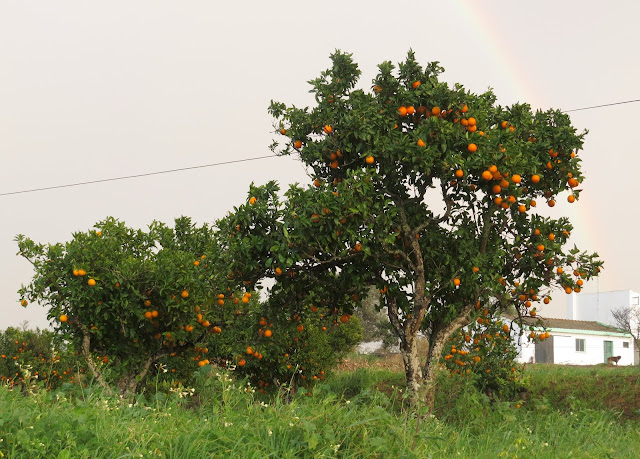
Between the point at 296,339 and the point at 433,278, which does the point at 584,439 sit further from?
the point at 296,339

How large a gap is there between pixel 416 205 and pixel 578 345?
4644 centimetres

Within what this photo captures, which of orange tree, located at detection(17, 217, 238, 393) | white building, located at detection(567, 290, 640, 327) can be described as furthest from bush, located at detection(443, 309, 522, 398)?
white building, located at detection(567, 290, 640, 327)

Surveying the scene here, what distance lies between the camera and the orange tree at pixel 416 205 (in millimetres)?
10703

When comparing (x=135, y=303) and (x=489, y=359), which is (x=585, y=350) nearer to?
(x=489, y=359)

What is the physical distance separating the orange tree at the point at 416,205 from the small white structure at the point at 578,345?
1503 inches

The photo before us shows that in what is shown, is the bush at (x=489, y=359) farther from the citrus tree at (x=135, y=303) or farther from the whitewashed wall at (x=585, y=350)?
the whitewashed wall at (x=585, y=350)

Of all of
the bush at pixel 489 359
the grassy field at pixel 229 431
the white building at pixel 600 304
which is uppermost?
the white building at pixel 600 304

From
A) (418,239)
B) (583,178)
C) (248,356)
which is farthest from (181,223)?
(583,178)

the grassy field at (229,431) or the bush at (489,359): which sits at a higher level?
the bush at (489,359)

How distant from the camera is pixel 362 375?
22375 millimetres

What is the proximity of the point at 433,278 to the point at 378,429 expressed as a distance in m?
5.62

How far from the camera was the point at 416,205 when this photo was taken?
465 inches

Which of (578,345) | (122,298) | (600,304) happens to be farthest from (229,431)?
(600,304)

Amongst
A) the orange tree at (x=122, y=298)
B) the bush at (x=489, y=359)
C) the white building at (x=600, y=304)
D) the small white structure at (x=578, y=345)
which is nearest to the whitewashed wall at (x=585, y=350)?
the small white structure at (x=578, y=345)
